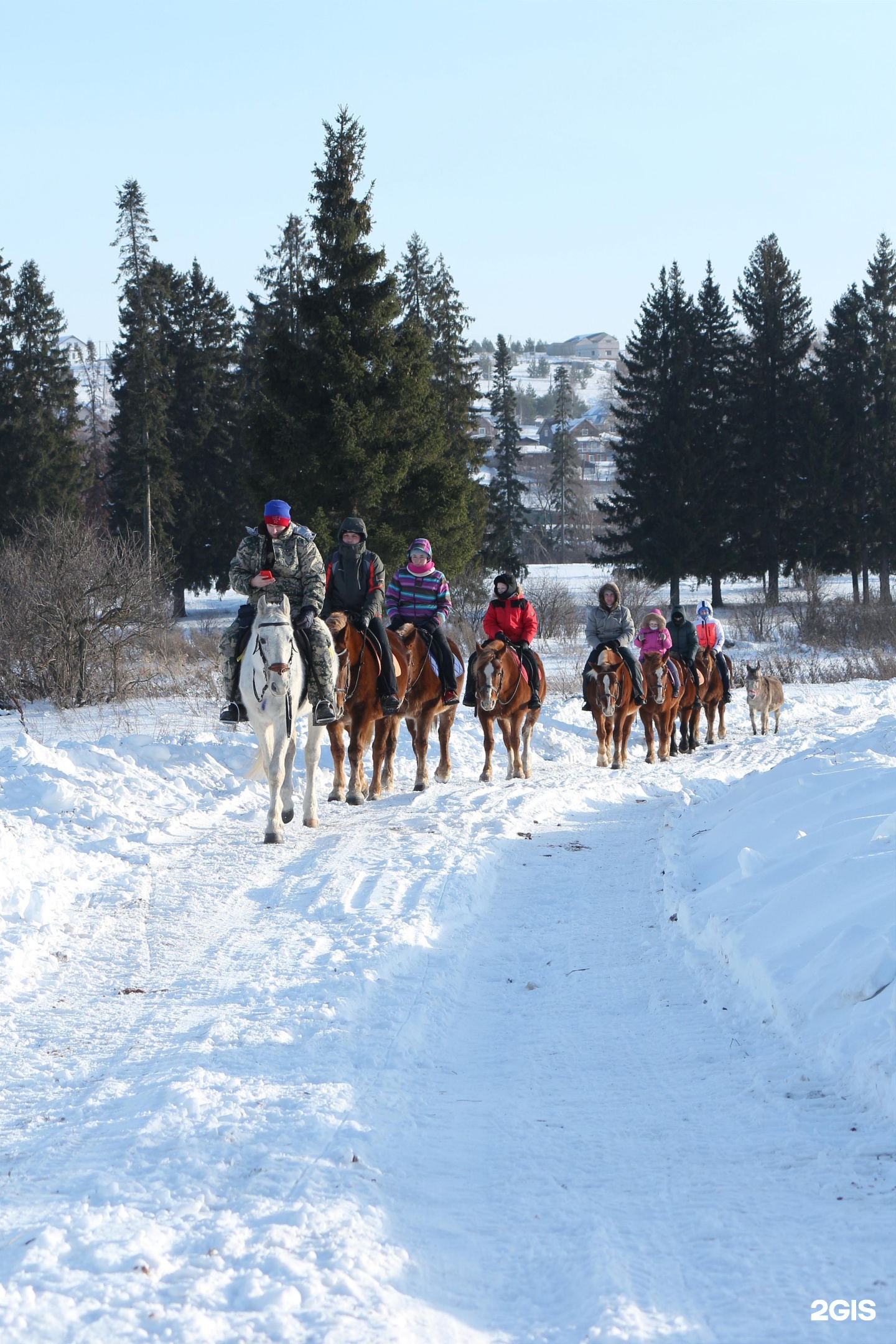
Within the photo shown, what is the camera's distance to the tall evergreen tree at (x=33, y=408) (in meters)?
51.8

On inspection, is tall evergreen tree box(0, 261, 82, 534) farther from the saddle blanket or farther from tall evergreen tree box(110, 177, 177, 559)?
the saddle blanket

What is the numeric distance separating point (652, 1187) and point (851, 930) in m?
1.92

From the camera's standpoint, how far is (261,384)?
1247 inches

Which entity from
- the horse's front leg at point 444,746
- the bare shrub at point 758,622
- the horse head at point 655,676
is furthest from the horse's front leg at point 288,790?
the bare shrub at point 758,622

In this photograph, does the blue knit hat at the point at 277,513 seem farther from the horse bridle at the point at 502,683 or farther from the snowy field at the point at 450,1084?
the horse bridle at the point at 502,683

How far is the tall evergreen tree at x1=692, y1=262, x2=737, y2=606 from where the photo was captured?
173 feet

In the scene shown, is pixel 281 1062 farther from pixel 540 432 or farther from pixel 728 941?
pixel 540 432

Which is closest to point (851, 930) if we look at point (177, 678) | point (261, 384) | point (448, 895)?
point (448, 895)

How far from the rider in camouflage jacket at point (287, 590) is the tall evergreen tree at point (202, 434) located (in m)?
42.1

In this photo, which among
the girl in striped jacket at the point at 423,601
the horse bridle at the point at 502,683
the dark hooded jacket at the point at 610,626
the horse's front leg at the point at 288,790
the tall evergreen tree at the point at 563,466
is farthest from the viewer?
the tall evergreen tree at the point at 563,466

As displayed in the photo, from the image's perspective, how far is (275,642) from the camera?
998 cm

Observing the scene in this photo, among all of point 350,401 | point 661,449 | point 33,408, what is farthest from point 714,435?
point 33,408

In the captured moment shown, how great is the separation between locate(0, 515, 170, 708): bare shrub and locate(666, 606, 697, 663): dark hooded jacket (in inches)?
398

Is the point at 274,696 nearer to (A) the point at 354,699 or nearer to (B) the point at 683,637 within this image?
(A) the point at 354,699
